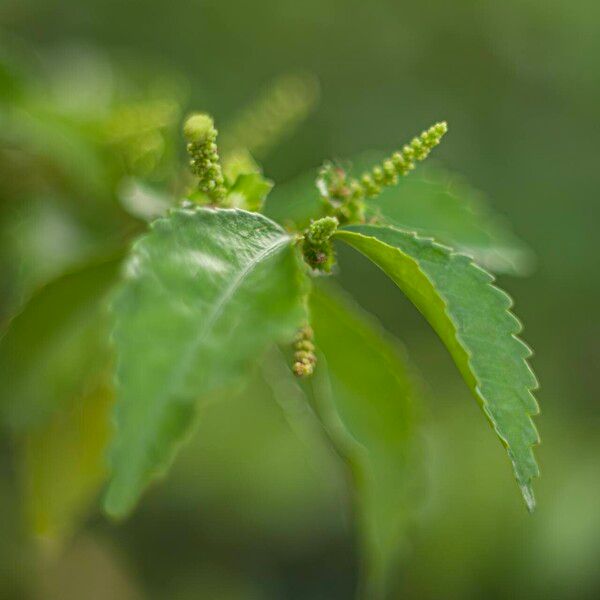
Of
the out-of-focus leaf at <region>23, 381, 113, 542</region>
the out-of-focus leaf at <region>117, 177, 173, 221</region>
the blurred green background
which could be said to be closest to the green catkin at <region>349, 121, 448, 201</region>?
the out-of-focus leaf at <region>117, 177, 173, 221</region>

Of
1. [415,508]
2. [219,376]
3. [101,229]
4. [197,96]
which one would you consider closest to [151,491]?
[197,96]

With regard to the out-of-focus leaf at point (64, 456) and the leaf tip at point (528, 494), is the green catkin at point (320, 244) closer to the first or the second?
the leaf tip at point (528, 494)

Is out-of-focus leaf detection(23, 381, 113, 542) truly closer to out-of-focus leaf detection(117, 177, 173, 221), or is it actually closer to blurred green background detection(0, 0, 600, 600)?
out-of-focus leaf detection(117, 177, 173, 221)

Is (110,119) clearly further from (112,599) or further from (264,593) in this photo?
(264,593)

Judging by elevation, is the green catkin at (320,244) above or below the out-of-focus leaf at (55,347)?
above

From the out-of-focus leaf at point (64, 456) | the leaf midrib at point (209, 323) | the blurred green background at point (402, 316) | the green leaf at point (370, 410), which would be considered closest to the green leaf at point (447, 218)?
the green leaf at point (370, 410)
